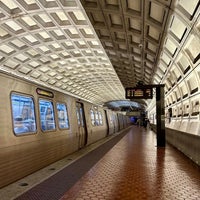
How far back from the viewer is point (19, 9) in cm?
1548

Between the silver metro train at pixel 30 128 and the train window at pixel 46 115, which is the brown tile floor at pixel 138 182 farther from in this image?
the train window at pixel 46 115

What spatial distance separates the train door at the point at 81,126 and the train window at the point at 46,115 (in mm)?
3587

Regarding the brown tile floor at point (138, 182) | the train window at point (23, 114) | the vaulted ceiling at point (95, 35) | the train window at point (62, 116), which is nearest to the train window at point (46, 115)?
the train window at point (23, 114)

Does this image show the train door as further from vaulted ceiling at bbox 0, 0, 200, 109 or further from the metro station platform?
the metro station platform

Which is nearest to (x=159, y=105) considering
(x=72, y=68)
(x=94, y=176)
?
(x=94, y=176)

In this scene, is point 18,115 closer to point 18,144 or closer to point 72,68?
point 18,144

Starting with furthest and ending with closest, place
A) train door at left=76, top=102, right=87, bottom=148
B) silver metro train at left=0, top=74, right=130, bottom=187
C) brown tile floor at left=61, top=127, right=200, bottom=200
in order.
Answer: train door at left=76, top=102, right=87, bottom=148 < silver metro train at left=0, top=74, right=130, bottom=187 < brown tile floor at left=61, top=127, right=200, bottom=200

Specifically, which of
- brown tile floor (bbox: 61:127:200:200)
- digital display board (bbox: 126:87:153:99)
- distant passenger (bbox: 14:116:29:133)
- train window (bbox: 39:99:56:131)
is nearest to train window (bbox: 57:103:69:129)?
train window (bbox: 39:99:56:131)

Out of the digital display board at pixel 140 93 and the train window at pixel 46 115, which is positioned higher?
the digital display board at pixel 140 93

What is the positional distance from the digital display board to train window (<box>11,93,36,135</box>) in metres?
6.90

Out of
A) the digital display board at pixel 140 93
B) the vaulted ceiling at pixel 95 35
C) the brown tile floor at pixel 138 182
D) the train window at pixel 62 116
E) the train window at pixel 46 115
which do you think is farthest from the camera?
the digital display board at pixel 140 93

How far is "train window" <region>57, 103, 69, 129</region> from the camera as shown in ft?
31.1

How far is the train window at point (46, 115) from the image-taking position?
7742 millimetres

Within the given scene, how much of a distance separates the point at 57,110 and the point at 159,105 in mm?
5992
